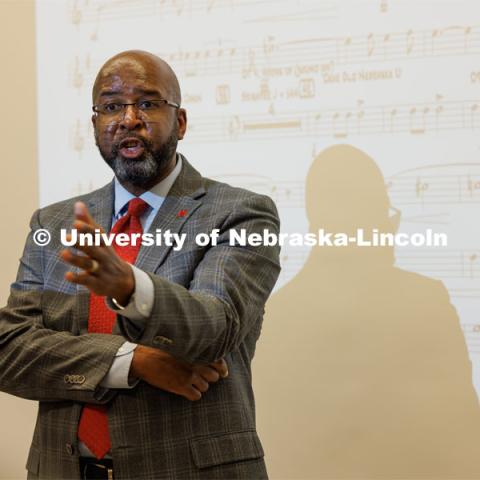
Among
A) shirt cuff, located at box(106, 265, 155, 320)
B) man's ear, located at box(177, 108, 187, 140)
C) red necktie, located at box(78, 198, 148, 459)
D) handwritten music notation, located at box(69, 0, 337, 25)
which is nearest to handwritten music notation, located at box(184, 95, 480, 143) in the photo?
handwritten music notation, located at box(69, 0, 337, 25)

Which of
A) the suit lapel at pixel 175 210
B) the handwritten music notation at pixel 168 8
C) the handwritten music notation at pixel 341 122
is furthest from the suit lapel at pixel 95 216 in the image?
the handwritten music notation at pixel 168 8

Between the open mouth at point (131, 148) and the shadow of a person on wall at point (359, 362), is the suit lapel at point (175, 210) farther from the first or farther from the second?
the shadow of a person on wall at point (359, 362)

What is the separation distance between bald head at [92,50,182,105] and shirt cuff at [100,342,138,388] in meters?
0.71

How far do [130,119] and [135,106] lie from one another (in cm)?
5

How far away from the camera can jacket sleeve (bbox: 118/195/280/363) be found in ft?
4.91

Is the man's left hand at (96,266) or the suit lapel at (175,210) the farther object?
the suit lapel at (175,210)

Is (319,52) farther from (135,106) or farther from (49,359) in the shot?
(49,359)

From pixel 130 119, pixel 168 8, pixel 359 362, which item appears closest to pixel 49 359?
pixel 130 119

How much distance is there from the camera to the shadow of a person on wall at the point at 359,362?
8.38 ft

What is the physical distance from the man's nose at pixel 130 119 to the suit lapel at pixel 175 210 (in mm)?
194

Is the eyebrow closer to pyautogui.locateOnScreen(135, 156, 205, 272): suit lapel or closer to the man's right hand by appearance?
pyautogui.locateOnScreen(135, 156, 205, 272): suit lapel

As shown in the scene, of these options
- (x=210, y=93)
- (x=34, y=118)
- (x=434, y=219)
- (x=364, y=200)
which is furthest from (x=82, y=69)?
(x=434, y=219)

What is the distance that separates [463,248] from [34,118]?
1857mm

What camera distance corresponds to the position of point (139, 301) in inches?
57.1
